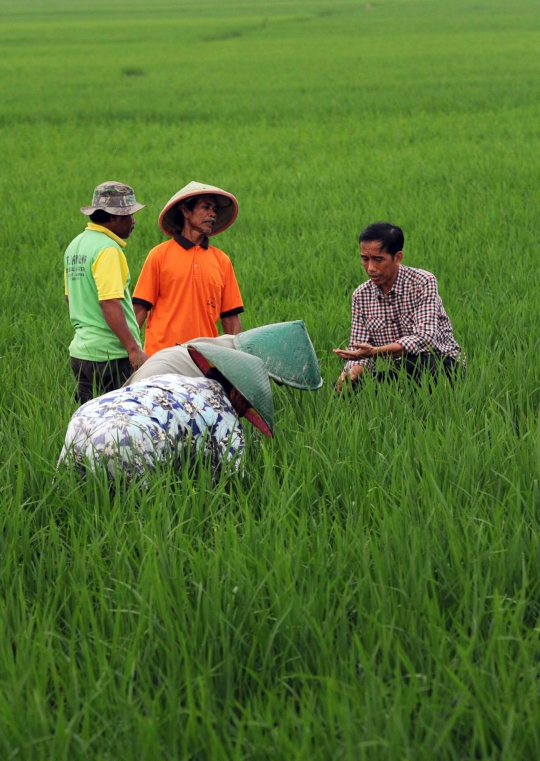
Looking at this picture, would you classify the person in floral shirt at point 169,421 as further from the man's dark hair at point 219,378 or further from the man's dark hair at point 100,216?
the man's dark hair at point 100,216

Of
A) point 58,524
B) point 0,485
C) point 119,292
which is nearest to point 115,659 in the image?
point 58,524

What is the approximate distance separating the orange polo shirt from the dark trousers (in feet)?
0.69

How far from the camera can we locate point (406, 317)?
3.69 m

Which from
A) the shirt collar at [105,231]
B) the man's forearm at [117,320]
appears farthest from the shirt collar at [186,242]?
the man's forearm at [117,320]

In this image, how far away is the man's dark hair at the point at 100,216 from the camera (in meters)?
3.41

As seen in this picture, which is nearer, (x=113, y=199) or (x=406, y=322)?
(x=113, y=199)

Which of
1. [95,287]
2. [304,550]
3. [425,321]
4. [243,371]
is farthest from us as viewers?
[425,321]

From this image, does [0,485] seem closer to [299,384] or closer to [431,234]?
[299,384]

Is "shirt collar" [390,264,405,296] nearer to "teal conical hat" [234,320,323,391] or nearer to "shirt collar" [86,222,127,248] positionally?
"teal conical hat" [234,320,323,391]

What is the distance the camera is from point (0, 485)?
2.61m

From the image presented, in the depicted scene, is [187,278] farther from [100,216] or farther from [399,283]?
[399,283]

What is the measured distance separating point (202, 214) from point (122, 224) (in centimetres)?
34

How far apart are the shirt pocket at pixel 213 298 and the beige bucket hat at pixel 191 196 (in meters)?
0.27

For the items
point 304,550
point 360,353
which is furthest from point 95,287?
point 304,550
